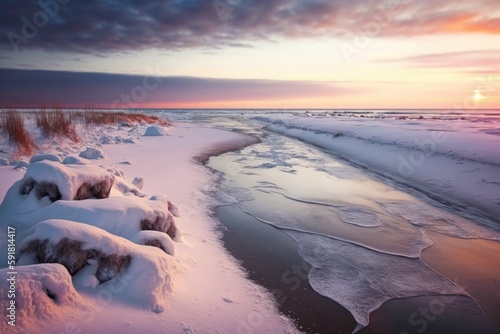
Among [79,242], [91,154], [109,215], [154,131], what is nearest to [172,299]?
[79,242]

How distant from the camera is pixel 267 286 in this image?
4.05 m

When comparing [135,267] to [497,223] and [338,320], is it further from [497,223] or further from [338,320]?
[497,223]

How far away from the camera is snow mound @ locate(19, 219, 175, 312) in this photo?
2943 millimetres

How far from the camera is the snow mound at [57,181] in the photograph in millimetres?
4141

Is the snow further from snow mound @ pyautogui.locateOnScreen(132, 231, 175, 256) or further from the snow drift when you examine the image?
the snow drift

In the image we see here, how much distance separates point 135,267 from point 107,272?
0.29 metres

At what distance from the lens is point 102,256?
10.2 feet

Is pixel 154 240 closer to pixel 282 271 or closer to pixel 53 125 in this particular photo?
pixel 282 271

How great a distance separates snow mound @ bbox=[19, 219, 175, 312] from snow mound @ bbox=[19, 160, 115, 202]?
3.81 feet

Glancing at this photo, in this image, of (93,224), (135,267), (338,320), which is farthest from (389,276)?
(93,224)

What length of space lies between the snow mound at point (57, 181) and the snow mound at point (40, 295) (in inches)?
69.2

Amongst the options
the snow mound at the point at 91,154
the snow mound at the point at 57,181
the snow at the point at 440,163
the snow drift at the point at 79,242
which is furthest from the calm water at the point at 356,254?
the snow mound at the point at 91,154

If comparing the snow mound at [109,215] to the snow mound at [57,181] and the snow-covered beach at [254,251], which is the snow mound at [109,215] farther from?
the snow mound at [57,181]

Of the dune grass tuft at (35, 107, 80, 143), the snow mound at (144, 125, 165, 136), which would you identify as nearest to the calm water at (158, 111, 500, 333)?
the dune grass tuft at (35, 107, 80, 143)
